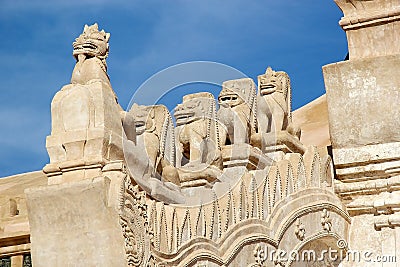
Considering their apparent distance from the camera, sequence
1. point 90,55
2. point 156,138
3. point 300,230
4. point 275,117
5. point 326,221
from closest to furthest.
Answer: point 90,55 < point 156,138 < point 300,230 < point 326,221 < point 275,117

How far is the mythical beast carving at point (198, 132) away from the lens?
38.1 feet

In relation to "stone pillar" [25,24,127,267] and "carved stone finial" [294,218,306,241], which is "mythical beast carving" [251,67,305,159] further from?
"stone pillar" [25,24,127,267]

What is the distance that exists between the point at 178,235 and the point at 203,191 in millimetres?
845

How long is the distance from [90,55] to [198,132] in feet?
6.37

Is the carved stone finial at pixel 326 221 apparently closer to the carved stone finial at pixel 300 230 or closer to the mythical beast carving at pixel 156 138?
the carved stone finial at pixel 300 230

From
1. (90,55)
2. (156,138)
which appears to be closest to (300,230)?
(156,138)

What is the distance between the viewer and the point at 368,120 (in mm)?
13188

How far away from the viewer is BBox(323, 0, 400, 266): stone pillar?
12961 millimetres

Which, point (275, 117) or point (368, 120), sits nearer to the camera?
point (275, 117)

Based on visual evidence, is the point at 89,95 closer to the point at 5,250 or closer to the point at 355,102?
the point at 355,102

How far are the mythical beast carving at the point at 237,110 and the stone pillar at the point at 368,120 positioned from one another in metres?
1.34

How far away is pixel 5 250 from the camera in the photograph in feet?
55.1

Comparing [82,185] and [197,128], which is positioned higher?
[197,128]

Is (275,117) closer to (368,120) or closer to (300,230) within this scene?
(368,120)
